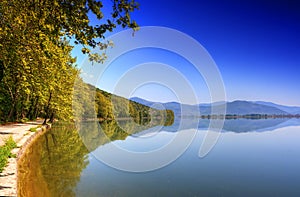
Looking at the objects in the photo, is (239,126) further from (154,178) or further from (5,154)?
(5,154)

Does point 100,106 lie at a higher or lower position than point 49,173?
higher

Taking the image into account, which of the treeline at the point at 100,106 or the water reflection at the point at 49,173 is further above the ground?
the treeline at the point at 100,106

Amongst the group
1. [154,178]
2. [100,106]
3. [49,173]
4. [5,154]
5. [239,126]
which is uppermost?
[100,106]

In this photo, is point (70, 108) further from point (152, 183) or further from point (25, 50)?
point (152, 183)

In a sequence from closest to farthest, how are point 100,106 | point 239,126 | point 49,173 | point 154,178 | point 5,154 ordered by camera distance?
point 5,154
point 49,173
point 154,178
point 239,126
point 100,106

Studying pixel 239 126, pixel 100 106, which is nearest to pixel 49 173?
pixel 239 126

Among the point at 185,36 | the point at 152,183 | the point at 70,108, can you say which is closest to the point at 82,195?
the point at 152,183

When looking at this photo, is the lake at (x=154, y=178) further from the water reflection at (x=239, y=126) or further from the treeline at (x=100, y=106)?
the water reflection at (x=239, y=126)

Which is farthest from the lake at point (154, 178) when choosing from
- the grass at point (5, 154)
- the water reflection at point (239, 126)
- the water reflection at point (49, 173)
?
the water reflection at point (239, 126)

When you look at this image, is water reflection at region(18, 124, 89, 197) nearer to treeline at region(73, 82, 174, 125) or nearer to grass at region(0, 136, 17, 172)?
grass at region(0, 136, 17, 172)

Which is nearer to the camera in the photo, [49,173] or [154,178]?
[49,173]

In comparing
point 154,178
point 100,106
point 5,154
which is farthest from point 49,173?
point 100,106

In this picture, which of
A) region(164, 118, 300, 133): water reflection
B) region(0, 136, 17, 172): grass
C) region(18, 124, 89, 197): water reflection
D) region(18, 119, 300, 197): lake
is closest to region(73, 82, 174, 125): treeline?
region(164, 118, 300, 133): water reflection

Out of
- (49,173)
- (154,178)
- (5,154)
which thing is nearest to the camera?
(5,154)
